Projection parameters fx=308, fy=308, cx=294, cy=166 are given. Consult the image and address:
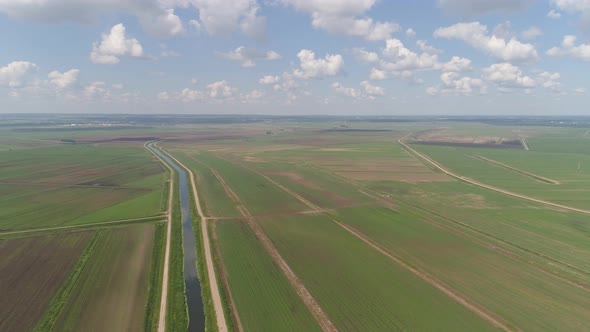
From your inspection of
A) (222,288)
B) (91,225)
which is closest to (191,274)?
(222,288)

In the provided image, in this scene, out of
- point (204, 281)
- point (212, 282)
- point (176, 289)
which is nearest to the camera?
point (176, 289)

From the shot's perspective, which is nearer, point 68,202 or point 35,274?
point 35,274

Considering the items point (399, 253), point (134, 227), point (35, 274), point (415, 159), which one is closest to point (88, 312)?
point (35, 274)

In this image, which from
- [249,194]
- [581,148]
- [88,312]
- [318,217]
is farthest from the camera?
[581,148]

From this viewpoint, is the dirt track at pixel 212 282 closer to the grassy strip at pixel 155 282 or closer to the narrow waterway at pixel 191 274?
the narrow waterway at pixel 191 274

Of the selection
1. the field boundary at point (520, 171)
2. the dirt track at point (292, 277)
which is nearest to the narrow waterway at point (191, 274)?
the dirt track at point (292, 277)

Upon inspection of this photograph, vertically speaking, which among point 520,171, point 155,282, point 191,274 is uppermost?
point 520,171

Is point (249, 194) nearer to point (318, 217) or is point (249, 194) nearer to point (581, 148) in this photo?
point (318, 217)

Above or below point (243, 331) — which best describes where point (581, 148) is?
above

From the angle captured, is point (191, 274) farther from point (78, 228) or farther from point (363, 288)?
point (78, 228)
